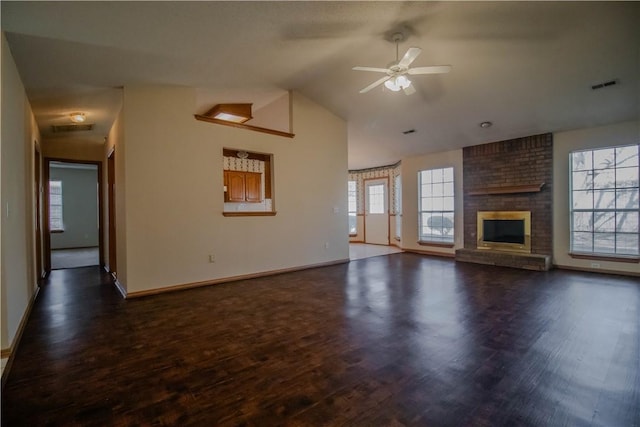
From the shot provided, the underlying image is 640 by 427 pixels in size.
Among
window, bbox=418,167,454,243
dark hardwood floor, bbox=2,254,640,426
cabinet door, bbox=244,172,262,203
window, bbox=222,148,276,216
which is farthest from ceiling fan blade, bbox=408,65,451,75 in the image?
window, bbox=418,167,454,243

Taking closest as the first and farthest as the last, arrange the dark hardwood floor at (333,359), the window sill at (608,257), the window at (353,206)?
the dark hardwood floor at (333,359)
the window sill at (608,257)
the window at (353,206)

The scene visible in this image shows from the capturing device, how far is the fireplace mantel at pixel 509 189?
562 cm

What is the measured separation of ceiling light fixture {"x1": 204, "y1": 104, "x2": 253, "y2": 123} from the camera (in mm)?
5693

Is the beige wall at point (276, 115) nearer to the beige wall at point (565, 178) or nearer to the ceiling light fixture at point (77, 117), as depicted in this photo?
the ceiling light fixture at point (77, 117)

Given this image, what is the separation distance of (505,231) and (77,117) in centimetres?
782

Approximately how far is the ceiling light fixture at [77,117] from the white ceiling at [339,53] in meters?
0.15

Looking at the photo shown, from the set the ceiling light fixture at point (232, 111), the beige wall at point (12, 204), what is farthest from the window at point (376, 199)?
the beige wall at point (12, 204)

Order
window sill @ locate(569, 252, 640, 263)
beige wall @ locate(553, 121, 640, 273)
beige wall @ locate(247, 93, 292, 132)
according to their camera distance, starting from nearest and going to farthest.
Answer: window sill @ locate(569, 252, 640, 263), beige wall @ locate(553, 121, 640, 273), beige wall @ locate(247, 93, 292, 132)

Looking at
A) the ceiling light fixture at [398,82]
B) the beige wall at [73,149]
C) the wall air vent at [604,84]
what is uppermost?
the wall air vent at [604,84]

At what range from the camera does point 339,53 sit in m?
4.09

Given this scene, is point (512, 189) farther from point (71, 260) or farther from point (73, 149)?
point (71, 260)

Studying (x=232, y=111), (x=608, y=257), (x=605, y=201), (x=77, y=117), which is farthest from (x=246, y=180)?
(x=608, y=257)

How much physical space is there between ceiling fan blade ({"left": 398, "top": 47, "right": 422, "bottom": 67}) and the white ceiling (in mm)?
555

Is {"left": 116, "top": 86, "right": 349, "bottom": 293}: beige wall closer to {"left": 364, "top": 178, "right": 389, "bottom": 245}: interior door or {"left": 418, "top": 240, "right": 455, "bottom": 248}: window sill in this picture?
{"left": 418, "top": 240, "right": 455, "bottom": 248}: window sill
